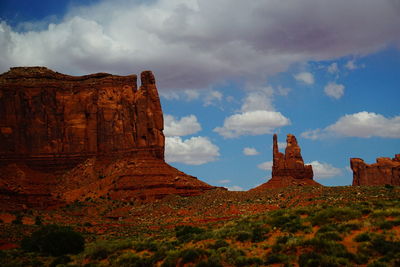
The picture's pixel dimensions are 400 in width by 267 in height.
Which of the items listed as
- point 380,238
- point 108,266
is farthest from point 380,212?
point 108,266

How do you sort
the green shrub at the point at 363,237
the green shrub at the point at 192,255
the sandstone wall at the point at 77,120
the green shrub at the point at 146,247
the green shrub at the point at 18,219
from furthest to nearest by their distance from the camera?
the sandstone wall at the point at 77,120 → the green shrub at the point at 18,219 → the green shrub at the point at 146,247 → the green shrub at the point at 192,255 → the green shrub at the point at 363,237

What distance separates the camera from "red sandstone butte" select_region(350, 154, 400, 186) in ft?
392

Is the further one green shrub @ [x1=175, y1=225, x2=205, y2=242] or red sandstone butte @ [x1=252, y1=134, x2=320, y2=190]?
red sandstone butte @ [x1=252, y1=134, x2=320, y2=190]

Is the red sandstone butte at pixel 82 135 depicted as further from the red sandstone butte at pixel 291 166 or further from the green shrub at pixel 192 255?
the green shrub at pixel 192 255

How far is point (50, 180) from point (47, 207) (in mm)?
13366

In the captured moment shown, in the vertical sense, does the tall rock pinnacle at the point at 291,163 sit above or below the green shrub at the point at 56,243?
above

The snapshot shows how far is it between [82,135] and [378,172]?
73584mm

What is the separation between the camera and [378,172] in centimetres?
12275

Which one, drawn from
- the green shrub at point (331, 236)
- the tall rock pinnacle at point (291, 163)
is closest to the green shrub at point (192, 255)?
the green shrub at point (331, 236)

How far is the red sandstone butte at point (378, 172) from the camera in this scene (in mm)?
119356

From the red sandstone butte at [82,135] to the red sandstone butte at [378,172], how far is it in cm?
5402

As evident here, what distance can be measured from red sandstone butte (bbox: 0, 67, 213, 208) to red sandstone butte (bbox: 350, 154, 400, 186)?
54.0m

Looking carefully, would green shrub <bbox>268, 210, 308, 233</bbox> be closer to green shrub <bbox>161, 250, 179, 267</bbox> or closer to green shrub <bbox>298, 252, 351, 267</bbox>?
green shrub <bbox>298, 252, 351, 267</bbox>

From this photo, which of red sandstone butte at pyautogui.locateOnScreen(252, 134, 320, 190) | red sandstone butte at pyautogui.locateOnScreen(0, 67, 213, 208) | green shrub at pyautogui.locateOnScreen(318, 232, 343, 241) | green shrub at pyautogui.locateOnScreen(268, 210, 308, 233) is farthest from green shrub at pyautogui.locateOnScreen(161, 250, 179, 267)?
red sandstone butte at pyautogui.locateOnScreen(252, 134, 320, 190)
